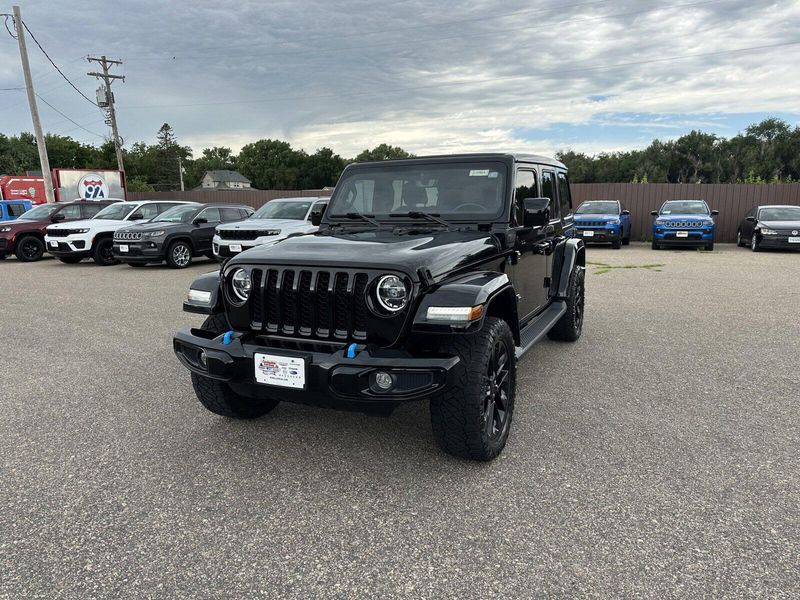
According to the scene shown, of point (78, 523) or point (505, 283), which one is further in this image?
point (505, 283)

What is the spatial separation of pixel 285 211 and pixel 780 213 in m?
13.8

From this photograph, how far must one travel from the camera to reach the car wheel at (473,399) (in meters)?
2.93

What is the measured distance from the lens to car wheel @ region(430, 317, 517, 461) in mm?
2928

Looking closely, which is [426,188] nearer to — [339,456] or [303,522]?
[339,456]

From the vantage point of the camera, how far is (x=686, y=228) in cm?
1563

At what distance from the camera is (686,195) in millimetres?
20078

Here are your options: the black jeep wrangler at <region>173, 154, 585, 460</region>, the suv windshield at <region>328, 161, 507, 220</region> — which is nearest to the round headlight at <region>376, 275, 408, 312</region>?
the black jeep wrangler at <region>173, 154, 585, 460</region>

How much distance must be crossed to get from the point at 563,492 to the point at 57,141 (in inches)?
3729

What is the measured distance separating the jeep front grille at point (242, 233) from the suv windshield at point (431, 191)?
726 cm

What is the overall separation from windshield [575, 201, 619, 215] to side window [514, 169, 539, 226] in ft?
45.4

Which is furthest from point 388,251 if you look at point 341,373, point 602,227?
point 602,227

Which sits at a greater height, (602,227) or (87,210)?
(87,210)

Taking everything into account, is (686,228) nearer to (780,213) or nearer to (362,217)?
(780,213)

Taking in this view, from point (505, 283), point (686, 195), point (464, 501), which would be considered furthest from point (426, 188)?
point (686, 195)
